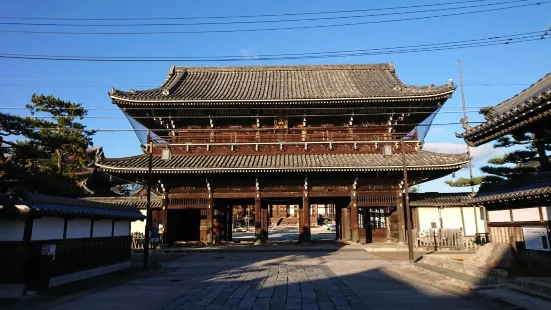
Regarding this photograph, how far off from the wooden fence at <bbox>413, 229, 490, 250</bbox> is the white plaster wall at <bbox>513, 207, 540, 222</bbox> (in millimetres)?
12239

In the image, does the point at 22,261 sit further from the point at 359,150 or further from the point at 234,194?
the point at 359,150

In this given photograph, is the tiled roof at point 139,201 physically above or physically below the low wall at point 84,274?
above

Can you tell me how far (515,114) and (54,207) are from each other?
13.3 meters

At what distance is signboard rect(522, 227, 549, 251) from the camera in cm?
946

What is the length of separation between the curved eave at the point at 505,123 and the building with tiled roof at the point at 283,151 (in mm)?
10765

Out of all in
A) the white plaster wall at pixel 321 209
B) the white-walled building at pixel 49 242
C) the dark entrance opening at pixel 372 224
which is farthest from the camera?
the white plaster wall at pixel 321 209

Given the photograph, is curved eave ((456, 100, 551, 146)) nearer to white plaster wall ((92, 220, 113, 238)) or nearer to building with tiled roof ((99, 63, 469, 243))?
building with tiled roof ((99, 63, 469, 243))

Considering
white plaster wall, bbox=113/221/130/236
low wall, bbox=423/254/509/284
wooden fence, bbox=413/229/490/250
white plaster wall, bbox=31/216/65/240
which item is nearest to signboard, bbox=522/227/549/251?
low wall, bbox=423/254/509/284

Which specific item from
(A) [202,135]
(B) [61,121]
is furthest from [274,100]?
(B) [61,121]

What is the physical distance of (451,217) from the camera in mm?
23844

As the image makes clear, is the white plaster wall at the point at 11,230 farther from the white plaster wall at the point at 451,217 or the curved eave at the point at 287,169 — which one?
the white plaster wall at the point at 451,217

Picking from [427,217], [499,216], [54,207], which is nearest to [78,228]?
[54,207]

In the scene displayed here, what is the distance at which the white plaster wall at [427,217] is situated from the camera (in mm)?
24016

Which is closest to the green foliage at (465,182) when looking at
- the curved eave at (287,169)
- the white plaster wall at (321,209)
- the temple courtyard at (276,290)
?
the curved eave at (287,169)
